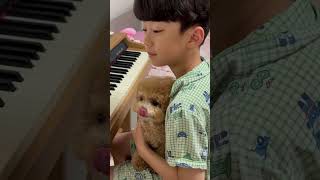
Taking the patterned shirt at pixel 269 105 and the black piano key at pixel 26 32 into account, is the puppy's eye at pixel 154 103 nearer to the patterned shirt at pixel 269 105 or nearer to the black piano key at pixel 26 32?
the patterned shirt at pixel 269 105

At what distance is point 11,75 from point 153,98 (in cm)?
20

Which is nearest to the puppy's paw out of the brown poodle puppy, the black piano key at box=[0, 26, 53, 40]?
the brown poodle puppy

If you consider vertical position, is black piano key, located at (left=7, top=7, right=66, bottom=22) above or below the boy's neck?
above

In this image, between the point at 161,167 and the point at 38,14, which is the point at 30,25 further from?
the point at 161,167

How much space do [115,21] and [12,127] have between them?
0.63 feet

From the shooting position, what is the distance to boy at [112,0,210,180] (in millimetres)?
861

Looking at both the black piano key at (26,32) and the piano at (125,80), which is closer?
the piano at (125,80)

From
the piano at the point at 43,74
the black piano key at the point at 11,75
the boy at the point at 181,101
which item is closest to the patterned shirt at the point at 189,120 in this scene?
the boy at the point at 181,101

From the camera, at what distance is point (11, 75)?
90cm

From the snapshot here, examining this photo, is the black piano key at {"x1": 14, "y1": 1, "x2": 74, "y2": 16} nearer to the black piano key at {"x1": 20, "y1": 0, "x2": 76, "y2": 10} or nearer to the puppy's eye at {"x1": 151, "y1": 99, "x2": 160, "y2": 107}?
the black piano key at {"x1": 20, "y1": 0, "x2": 76, "y2": 10}

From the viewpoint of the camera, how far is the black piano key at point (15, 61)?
3.02 feet

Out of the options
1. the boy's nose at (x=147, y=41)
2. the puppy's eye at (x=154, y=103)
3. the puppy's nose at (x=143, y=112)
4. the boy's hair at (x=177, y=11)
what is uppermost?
the boy's hair at (x=177, y=11)

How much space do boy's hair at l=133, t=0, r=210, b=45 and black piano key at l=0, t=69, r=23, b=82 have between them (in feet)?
0.63

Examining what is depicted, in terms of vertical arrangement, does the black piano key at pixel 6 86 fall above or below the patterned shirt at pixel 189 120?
above
